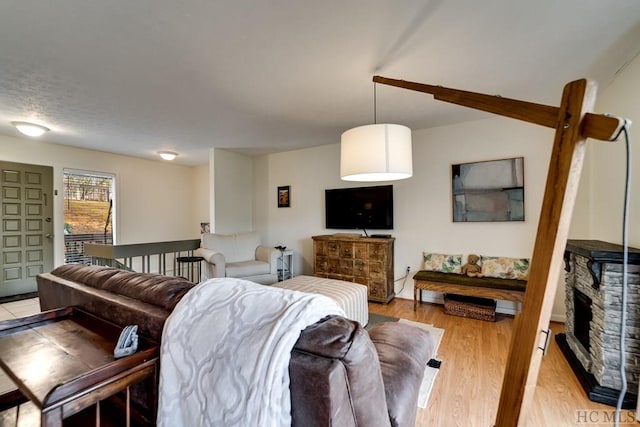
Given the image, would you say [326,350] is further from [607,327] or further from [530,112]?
[607,327]

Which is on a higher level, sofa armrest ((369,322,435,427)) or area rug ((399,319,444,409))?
sofa armrest ((369,322,435,427))

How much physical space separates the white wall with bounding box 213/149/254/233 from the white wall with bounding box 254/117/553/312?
0.64 metres

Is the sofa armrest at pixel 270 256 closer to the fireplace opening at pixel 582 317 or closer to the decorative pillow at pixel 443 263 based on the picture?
the decorative pillow at pixel 443 263

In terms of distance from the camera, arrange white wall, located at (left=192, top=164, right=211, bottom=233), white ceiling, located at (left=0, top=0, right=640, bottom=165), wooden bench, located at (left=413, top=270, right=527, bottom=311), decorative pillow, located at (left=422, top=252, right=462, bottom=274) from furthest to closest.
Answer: white wall, located at (left=192, top=164, right=211, bottom=233)
decorative pillow, located at (left=422, top=252, right=462, bottom=274)
wooden bench, located at (left=413, top=270, right=527, bottom=311)
white ceiling, located at (left=0, top=0, right=640, bottom=165)

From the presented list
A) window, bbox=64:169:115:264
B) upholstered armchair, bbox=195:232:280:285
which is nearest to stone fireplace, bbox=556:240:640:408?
upholstered armchair, bbox=195:232:280:285

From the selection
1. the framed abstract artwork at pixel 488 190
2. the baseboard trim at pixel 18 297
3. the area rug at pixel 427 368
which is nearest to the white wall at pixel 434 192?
the framed abstract artwork at pixel 488 190

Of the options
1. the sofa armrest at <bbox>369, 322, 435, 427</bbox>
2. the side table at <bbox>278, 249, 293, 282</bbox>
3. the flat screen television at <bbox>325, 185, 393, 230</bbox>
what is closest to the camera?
the sofa armrest at <bbox>369, 322, 435, 427</bbox>

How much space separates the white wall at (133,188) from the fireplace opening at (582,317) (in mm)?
6271

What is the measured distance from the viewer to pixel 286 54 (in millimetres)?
1921

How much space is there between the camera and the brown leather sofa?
67 centimetres

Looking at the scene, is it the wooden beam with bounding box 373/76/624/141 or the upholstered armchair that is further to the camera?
the upholstered armchair

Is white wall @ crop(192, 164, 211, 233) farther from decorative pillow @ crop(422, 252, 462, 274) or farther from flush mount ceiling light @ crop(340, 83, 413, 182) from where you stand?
flush mount ceiling light @ crop(340, 83, 413, 182)

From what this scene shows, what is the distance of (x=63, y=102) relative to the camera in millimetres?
2686

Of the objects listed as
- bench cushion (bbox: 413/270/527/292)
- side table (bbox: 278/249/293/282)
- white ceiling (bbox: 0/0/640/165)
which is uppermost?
white ceiling (bbox: 0/0/640/165)
